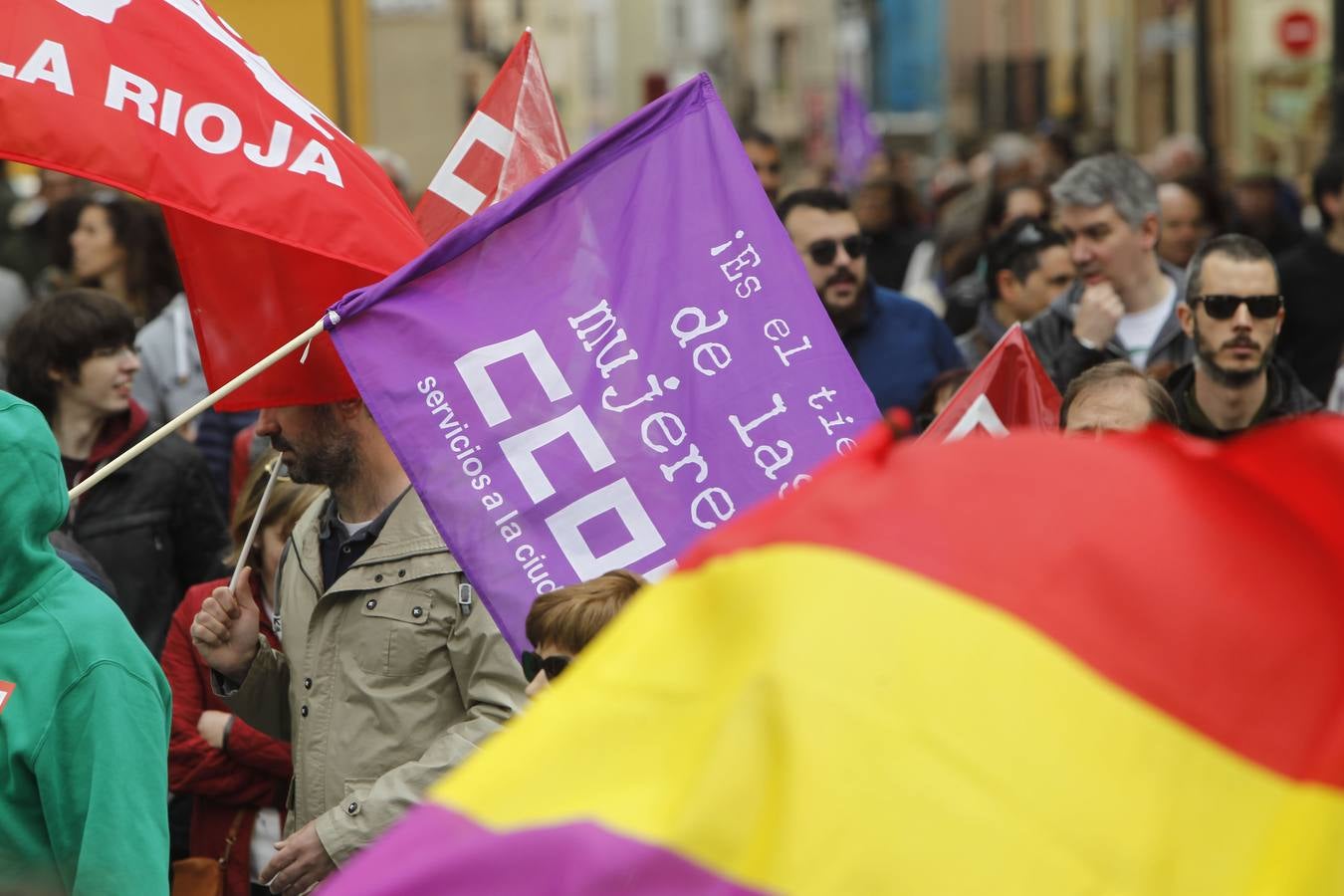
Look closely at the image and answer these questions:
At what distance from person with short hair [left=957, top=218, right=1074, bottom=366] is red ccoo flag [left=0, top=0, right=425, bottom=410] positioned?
349 cm

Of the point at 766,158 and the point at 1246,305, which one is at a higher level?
the point at 1246,305

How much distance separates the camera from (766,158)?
994 centimetres

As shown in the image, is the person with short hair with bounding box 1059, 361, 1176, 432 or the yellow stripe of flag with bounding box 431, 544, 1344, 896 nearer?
the yellow stripe of flag with bounding box 431, 544, 1344, 896

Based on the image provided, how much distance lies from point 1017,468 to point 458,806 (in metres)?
0.67

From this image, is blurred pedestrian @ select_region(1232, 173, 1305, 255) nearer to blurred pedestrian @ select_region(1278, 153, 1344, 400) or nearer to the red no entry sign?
blurred pedestrian @ select_region(1278, 153, 1344, 400)

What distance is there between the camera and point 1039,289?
7.46 metres

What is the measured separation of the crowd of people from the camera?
10.9 feet

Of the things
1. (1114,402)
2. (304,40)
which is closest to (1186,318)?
(1114,402)

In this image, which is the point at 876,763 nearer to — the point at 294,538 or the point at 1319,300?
the point at 294,538

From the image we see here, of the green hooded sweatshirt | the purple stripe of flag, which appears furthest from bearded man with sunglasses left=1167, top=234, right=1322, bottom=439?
the purple stripe of flag

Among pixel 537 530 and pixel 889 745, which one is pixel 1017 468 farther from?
pixel 537 530

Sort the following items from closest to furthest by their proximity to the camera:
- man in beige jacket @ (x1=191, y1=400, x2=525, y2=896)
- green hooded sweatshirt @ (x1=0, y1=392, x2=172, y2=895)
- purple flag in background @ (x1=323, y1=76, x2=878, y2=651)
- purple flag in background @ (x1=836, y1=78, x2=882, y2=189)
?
green hooded sweatshirt @ (x1=0, y1=392, x2=172, y2=895) → purple flag in background @ (x1=323, y1=76, x2=878, y2=651) → man in beige jacket @ (x1=191, y1=400, x2=525, y2=896) → purple flag in background @ (x1=836, y1=78, x2=882, y2=189)

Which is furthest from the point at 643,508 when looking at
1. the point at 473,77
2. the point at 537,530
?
the point at 473,77

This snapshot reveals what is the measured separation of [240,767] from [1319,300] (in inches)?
200
